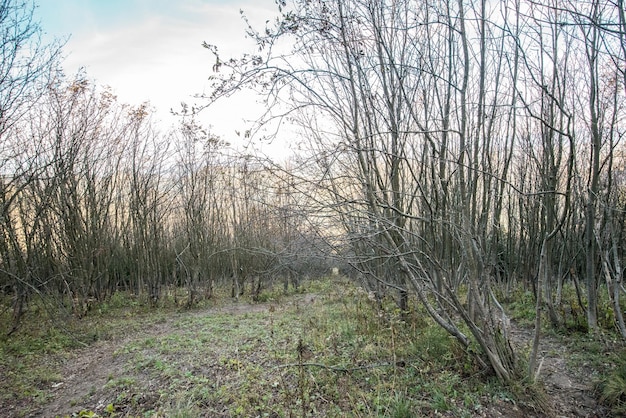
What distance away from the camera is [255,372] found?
4602 mm

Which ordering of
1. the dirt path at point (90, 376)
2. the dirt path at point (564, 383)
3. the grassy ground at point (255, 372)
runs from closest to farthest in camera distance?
the dirt path at point (564, 383) < the grassy ground at point (255, 372) < the dirt path at point (90, 376)

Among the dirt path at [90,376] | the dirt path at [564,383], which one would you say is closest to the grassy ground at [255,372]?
the dirt path at [90,376]

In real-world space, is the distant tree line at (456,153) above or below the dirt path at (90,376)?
above

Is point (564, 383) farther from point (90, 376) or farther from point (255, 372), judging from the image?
point (90, 376)

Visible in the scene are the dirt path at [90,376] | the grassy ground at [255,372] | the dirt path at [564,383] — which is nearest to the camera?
the dirt path at [564,383]

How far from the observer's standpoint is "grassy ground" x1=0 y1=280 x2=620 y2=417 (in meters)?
3.61

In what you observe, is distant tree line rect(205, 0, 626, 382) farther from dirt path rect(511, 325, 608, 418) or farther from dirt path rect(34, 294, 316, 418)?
dirt path rect(34, 294, 316, 418)

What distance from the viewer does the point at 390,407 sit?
135 inches

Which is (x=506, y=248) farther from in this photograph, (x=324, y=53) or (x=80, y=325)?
(x=80, y=325)

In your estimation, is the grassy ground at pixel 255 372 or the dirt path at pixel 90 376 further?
the dirt path at pixel 90 376

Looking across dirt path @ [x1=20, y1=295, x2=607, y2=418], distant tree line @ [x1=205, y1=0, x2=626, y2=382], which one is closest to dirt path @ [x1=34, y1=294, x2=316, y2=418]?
dirt path @ [x1=20, y1=295, x2=607, y2=418]

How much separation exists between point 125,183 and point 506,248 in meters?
11.3

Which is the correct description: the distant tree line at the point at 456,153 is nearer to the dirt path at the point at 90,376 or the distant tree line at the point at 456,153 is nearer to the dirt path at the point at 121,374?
the dirt path at the point at 121,374

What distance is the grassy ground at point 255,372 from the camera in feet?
11.8
